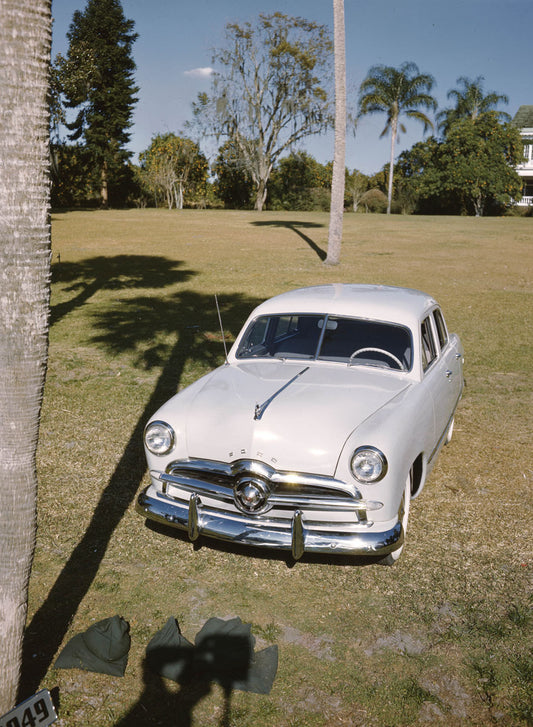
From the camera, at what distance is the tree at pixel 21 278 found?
7.65 ft

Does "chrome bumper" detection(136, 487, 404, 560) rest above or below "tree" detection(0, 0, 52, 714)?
below

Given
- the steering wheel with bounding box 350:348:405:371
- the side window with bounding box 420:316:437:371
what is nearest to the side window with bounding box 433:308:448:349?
the side window with bounding box 420:316:437:371

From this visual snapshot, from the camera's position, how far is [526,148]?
2288 inches

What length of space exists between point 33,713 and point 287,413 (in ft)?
7.12

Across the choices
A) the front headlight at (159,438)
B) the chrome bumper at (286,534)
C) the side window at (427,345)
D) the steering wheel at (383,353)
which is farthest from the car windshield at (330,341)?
the chrome bumper at (286,534)

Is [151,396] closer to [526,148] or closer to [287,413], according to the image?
[287,413]

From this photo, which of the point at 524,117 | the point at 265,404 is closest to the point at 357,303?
the point at 265,404

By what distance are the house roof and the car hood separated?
63381 millimetres

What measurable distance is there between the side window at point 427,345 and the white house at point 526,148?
178 ft

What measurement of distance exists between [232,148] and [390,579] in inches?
1947

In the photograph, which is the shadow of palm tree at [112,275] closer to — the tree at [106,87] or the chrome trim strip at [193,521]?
the chrome trim strip at [193,521]

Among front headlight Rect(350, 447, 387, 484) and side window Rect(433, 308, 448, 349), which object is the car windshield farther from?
front headlight Rect(350, 447, 387, 484)

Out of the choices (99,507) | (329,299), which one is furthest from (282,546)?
(329,299)

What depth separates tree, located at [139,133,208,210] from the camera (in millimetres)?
52219
